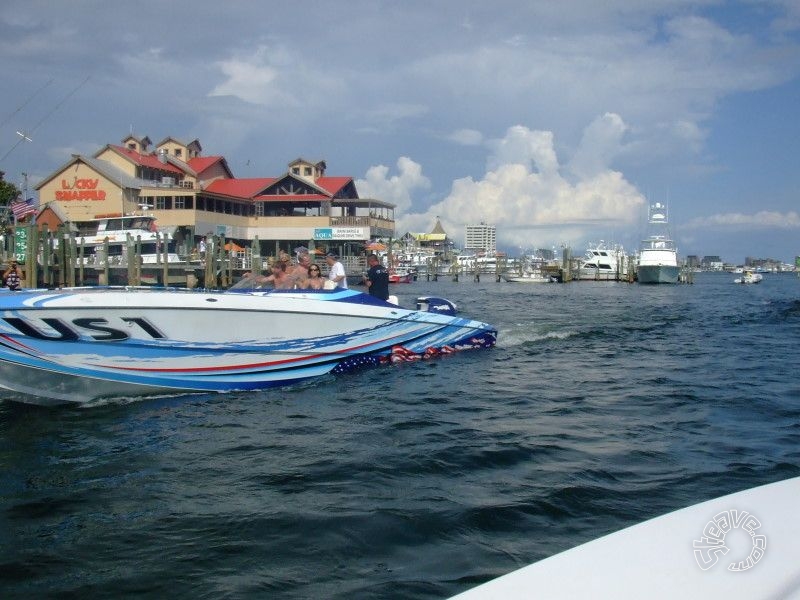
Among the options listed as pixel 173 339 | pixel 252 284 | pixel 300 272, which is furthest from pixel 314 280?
pixel 173 339

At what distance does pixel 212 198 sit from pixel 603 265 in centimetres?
4341

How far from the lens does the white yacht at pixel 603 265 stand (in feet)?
258

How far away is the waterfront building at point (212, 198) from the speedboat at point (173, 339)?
41.8 meters

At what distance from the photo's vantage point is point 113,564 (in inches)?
184

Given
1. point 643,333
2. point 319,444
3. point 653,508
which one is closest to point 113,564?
point 319,444

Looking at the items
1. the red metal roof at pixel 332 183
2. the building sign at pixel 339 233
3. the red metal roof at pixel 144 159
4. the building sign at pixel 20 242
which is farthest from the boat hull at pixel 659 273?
the building sign at pixel 20 242

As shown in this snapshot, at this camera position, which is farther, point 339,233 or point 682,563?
point 339,233

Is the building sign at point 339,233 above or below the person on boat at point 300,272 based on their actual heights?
above

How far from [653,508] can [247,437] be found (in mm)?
3990

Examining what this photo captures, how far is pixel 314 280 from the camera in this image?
12.0m

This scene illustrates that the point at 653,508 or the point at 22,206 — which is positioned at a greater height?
the point at 22,206

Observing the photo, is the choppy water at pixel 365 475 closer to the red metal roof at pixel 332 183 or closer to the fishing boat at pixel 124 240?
the fishing boat at pixel 124 240

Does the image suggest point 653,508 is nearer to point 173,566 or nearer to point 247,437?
point 173,566

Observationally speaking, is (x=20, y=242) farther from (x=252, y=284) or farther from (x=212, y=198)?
(x=252, y=284)
